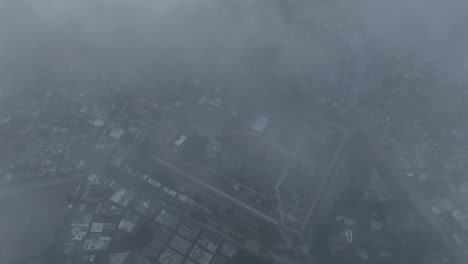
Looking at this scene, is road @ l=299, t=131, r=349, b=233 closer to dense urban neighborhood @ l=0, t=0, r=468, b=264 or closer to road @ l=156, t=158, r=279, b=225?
dense urban neighborhood @ l=0, t=0, r=468, b=264

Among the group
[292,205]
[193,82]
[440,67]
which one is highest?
[440,67]

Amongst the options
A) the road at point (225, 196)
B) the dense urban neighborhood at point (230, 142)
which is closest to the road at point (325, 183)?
the dense urban neighborhood at point (230, 142)

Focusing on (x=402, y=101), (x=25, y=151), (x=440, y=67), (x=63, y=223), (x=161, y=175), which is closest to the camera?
(x=63, y=223)

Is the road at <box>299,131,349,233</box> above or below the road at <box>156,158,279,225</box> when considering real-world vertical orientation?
above

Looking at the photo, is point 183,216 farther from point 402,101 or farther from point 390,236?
point 402,101

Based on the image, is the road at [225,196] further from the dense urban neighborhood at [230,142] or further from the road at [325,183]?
the road at [325,183]

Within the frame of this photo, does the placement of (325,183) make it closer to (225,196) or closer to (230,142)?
(225,196)

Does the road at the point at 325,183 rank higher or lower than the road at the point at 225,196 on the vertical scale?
higher

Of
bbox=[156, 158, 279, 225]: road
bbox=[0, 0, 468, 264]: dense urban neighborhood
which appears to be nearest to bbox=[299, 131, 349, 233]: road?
bbox=[0, 0, 468, 264]: dense urban neighborhood

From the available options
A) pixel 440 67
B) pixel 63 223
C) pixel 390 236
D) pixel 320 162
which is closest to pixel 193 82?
pixel 320 162

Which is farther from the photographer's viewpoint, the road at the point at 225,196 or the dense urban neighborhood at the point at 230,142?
the road at the point at 225,196

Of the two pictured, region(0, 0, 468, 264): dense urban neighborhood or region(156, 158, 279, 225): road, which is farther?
region(156, 158, 279, 225): road
